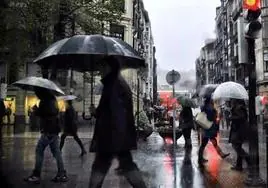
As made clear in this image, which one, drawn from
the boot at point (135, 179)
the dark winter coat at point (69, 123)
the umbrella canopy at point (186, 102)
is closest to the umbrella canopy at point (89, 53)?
the boot at point (135, 179)

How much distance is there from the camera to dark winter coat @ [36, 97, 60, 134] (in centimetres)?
848

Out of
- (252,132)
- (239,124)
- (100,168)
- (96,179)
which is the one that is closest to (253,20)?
(252,132)

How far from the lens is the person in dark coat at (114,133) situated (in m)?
5.86

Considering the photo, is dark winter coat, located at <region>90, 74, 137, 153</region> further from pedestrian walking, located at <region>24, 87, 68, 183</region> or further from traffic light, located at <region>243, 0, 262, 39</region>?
traffic light, located at <region>243, 0, 262, 39</region>

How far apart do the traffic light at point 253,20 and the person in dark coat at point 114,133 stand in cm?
330

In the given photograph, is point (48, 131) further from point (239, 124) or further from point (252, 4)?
point (239, 124)

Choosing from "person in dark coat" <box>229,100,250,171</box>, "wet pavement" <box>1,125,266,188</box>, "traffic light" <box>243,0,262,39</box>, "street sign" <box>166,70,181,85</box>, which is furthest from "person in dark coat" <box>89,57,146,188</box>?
"street sign" <box>166,70,181,85</box>

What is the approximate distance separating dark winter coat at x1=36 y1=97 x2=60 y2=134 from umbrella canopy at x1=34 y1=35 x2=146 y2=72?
2.36ft

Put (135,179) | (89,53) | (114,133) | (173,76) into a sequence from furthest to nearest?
(173,76) < (89,53) < (135,179) < (114,133)

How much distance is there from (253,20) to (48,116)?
4.17 m

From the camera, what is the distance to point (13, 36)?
779 inches

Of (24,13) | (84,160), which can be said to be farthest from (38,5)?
(84,160)

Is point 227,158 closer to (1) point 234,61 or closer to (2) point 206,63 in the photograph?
(1) point 234,61

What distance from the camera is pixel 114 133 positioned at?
5852 mm
